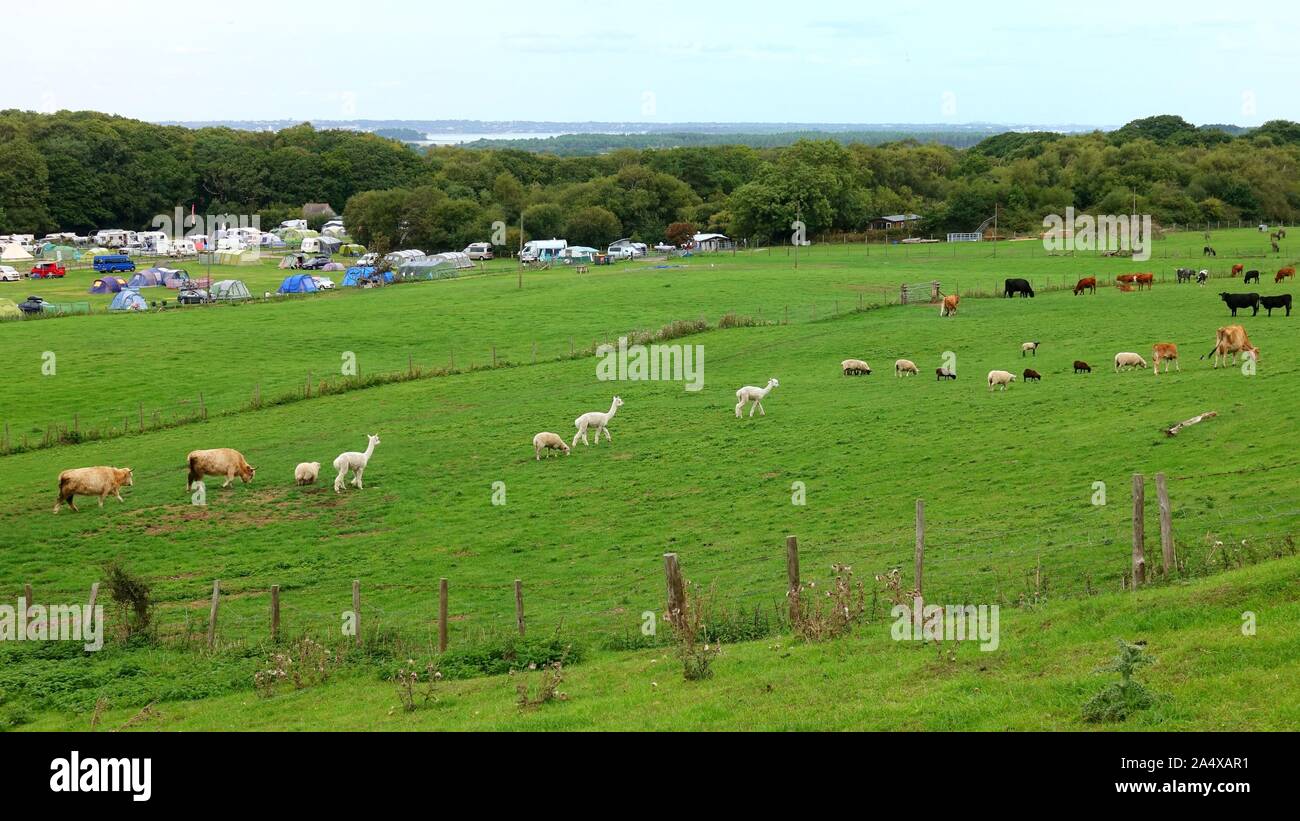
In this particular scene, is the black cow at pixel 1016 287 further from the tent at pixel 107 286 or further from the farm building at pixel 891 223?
the farm building at pixel 891 223

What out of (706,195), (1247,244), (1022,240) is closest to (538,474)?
(1247,244)

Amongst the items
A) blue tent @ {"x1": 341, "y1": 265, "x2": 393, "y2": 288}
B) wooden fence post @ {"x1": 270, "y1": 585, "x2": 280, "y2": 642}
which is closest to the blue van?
blue tent @ {"x1": 341, "y1": 265, "x2": 393, "y2": 288}

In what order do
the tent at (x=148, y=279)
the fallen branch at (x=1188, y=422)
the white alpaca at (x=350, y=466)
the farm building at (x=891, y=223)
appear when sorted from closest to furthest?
1. the fallen branch at (x=1188, y=422)
2. the white alpaca at (x=350, y=466)
3. the tent at (x=148, y=279)
4. the farm building at (x=891, y=223)

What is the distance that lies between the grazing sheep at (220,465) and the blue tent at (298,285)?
49746 millimetres

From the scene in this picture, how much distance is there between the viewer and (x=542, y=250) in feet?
347

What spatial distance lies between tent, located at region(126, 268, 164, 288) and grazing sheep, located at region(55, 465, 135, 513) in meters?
55.1

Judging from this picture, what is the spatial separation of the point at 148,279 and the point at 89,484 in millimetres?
58870

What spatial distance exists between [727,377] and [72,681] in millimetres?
28355

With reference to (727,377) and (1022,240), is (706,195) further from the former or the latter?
(727,377)

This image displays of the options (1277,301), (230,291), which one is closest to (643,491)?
(1277,301)

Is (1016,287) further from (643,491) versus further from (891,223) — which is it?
(891,223)

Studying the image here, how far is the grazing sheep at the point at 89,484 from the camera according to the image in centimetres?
2866

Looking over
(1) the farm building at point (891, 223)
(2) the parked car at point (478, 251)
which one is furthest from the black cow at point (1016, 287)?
(1) the farm building at point (891, 223)

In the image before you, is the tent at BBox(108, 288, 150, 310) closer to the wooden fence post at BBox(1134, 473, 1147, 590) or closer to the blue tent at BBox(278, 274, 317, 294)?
the blue tent at BBox(278, 274, 317, 294)
